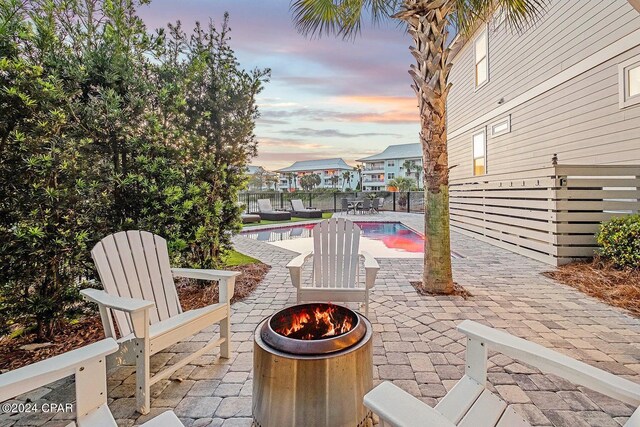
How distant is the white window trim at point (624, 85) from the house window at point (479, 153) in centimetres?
459

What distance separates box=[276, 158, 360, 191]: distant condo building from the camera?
47.7 metres

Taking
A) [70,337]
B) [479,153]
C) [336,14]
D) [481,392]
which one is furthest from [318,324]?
[479,153]

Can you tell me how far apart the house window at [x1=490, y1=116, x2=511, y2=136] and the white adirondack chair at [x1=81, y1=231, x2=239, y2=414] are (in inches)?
346

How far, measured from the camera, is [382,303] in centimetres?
371

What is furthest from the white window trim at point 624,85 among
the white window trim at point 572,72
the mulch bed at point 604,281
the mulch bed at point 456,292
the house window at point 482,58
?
the house window at point 482,58

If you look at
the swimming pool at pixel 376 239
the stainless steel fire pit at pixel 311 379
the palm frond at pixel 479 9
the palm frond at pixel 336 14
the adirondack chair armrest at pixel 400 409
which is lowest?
the swimming pool at pixel 376 239

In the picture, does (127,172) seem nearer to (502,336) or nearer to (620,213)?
(502,336)

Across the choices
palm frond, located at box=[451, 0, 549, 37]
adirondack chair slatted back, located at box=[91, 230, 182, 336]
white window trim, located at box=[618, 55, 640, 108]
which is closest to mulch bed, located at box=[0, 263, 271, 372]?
adirondack chair slatted back, located at box=[91, 230, 182, 336]

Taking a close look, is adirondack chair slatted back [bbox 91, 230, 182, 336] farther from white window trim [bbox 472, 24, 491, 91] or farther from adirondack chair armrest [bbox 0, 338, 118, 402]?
white window trim [bbox 472, 24, 491, 91]

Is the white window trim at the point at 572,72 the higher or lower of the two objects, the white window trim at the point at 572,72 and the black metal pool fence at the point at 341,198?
the higher

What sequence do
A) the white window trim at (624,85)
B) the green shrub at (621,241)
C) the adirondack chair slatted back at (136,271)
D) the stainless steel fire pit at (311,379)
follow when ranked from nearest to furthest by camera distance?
the stainless steel fire pit at (311,379) < the adirondack chair slatted back at (136,271) < the green shrub at (621,241) < the white window trim at (624,85)

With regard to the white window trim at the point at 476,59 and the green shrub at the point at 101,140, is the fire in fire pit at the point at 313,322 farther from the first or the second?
the white window trim at the point at 476,59

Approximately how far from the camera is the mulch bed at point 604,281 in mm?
3619

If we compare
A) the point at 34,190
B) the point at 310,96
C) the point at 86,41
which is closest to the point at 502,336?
the point at 34,190
